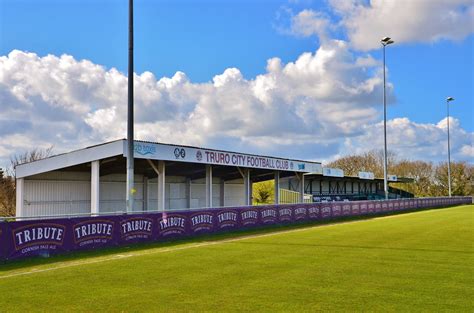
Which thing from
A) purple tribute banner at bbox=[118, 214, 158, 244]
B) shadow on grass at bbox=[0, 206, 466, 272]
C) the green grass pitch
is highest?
purple tribute banner at bbox=[118, 214, 158, 244]

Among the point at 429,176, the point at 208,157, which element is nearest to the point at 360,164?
the point at 429,176

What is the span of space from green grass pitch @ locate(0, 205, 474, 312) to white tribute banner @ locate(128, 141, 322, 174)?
886 centimetres

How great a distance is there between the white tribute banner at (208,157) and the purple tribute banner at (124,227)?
523 centimetres

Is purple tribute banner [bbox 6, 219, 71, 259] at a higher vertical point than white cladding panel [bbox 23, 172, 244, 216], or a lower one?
lower

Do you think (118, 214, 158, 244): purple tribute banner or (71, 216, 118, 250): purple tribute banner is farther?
(118, 214, 158, 244): purple tribute banner

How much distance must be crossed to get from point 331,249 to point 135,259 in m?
6.67

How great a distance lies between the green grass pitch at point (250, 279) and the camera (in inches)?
340

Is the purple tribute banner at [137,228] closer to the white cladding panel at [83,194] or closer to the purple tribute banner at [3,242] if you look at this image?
the purple tribute banner at [3,242]

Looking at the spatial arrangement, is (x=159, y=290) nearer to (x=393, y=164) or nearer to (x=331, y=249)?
(x=331, y=249)

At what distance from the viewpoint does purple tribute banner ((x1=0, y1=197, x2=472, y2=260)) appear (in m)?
14.8

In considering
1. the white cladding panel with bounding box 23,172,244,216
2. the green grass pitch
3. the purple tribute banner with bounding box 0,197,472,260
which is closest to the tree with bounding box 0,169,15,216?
the white cladding panel with bounding box 23,172,244,216

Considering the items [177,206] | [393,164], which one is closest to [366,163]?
[393,164]

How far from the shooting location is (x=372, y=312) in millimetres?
7969

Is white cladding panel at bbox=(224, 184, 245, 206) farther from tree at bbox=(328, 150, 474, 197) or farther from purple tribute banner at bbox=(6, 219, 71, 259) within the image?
tree at bbox=(328, 150, 474, 197)
